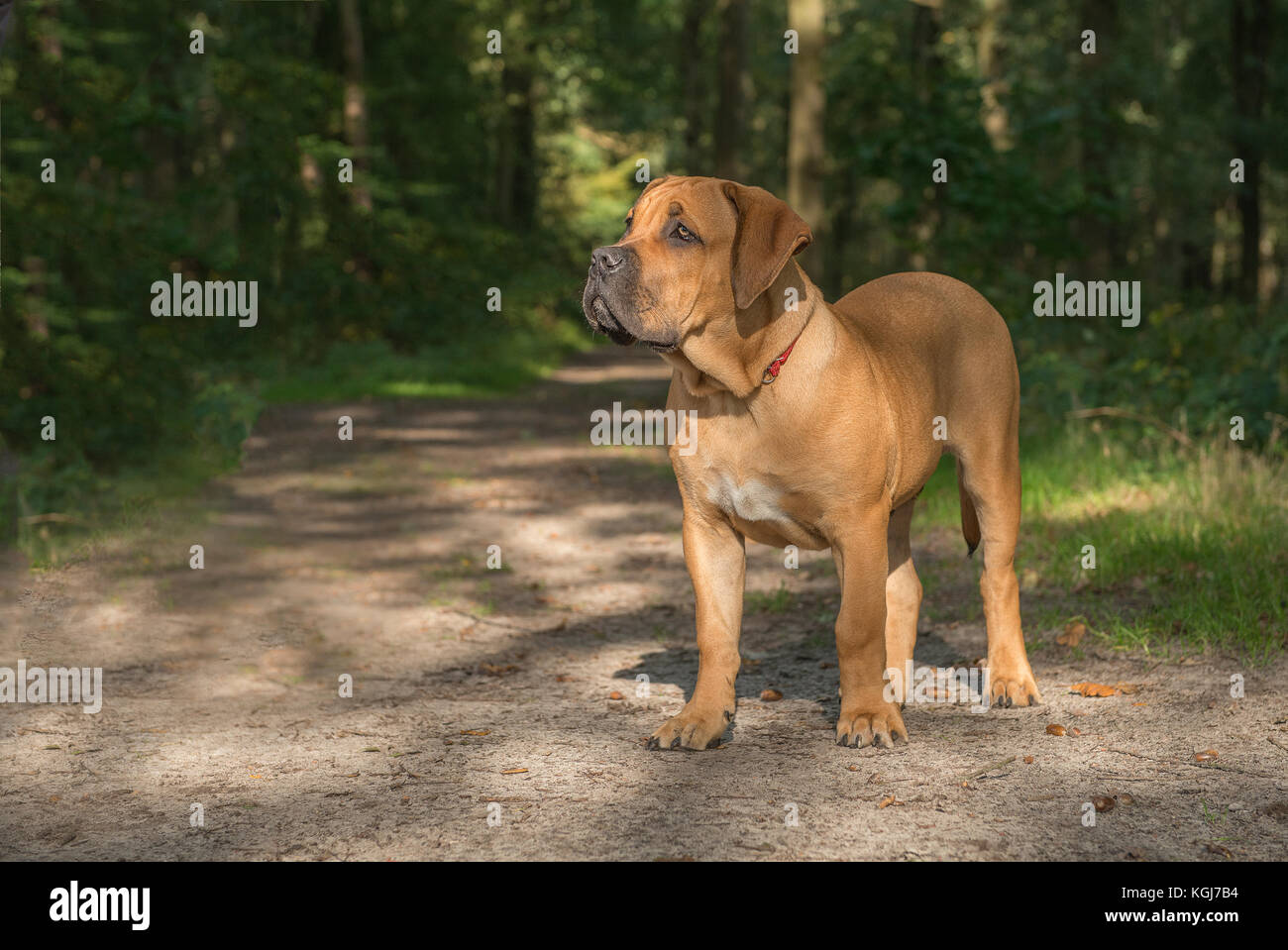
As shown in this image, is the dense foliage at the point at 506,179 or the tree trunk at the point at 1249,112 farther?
the tree trunk at the point at 1249,112

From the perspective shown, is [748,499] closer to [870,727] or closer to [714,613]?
[714,613]

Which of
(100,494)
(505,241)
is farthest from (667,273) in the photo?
(505,241)

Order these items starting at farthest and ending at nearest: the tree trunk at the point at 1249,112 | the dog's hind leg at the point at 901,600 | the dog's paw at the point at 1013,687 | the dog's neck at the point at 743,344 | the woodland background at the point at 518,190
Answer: the tree trunk at the point at 1249,112
the woodland background at the point at 518,190
the dog's hind leg at the point at 901,600
the dog's paw at the point at 1013,687
the dog's neck at the point at 743,344

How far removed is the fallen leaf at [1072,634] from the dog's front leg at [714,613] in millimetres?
2124

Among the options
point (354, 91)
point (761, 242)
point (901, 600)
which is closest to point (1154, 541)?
point (901, 600)

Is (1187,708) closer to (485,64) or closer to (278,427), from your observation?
(278,427)

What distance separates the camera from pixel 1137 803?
4121mm

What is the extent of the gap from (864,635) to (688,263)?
150 centimetres

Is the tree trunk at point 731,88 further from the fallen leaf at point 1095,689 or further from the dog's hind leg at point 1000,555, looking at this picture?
the fallen leaf at point 1095,689

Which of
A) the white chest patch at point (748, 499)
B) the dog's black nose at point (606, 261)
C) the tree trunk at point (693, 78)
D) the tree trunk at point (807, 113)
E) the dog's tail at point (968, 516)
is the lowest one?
the dog's tail at point (968, 516)

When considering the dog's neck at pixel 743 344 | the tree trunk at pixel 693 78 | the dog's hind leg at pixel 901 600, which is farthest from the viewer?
the tree trunk at pixel 693 78

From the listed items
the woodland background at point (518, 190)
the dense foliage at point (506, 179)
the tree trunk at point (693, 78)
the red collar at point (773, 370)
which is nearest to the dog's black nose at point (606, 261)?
the woodland background at point (518, 190)

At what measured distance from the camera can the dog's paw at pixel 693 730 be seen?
4.75 meters

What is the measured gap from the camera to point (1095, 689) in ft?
17.8
